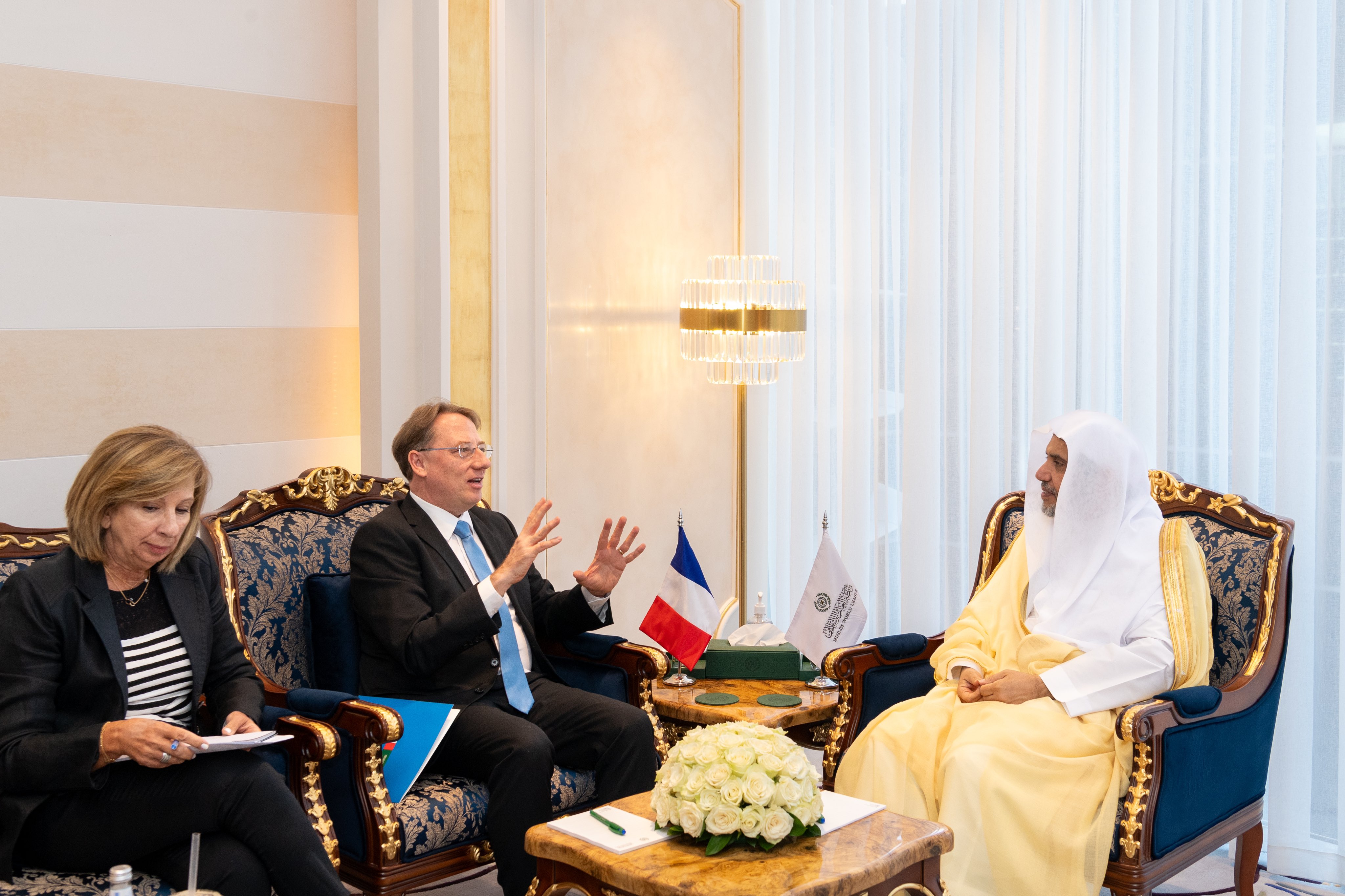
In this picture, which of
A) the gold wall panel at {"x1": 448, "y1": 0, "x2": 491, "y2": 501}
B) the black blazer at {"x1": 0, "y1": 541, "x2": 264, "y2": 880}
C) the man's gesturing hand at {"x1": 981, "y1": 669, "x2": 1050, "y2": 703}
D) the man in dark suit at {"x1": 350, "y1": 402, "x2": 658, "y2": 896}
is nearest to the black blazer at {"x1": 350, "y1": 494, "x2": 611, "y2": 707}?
the man in dark suit at {"x1": 350, "y1": 402, "x2": 658, "y2": 896}

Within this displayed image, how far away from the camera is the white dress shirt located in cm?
322

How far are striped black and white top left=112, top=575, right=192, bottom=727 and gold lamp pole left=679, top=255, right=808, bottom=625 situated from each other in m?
2.28

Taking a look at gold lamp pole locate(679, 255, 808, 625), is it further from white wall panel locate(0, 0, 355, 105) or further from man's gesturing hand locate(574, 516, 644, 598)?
white wall panel locate(0, 0, 355, 105)

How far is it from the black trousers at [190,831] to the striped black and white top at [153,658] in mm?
160

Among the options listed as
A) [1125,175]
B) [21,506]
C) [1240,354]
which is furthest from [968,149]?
[21,506]

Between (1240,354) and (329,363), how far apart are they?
9.40ft

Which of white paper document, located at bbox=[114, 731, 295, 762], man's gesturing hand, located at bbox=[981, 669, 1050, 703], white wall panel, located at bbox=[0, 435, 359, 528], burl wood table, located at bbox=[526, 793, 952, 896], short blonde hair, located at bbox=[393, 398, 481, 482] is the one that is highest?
short blonde hair, located at bbox=[393, 398, 481, 482]

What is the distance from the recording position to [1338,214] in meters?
3.52

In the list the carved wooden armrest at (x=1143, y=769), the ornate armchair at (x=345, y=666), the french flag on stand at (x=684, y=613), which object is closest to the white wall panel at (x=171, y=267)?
the ornate armchair at (x=345, y=666)

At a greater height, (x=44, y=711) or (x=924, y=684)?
(x=44, y=711)

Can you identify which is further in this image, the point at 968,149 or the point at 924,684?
the point at 968,149

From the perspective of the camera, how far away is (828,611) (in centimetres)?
375

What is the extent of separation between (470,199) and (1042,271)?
1939 millimetres

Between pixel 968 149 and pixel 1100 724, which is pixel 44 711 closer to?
pixel 1100 724
